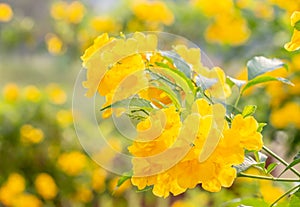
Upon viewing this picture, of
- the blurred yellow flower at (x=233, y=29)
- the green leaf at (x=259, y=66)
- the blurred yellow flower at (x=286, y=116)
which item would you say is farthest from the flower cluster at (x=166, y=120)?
the blurred yellow flower at (x=233, y=29)

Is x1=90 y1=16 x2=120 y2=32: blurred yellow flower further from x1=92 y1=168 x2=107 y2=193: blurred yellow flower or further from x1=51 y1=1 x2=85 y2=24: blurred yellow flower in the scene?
x1=92 y1=168 x2=107 y2=193: blurred yellow flower

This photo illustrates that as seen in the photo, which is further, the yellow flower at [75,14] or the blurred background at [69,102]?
the yellow flower at [75,14]

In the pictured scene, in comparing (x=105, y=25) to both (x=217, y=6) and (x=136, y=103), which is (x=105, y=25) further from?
(x=136, y=103)

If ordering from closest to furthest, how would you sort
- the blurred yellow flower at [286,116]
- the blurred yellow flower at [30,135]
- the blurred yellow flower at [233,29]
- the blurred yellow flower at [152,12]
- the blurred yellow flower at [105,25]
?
the blurred yellow flower at [286,116]
the blurred yellow flower at [233,29]
the blurred yellow flower at [152,12]
the blurred yellow flower at [105,25]
the blurred yellow flower at [30,135]

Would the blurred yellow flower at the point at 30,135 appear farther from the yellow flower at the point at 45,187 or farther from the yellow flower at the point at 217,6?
the yellow flower at the point at 217,6

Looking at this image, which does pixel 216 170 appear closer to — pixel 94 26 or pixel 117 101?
pixel 117 101
